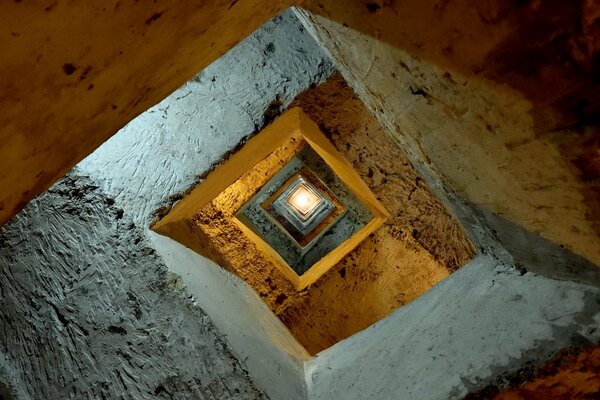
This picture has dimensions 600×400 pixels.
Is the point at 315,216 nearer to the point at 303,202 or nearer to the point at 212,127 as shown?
the point at 303,202

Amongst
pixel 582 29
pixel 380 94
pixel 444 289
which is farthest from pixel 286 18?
pixel 582 29

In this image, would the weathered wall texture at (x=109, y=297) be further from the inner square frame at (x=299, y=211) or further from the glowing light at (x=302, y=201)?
the glowing light at (x=302, y=201)

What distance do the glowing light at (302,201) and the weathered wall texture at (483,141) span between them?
458 cm

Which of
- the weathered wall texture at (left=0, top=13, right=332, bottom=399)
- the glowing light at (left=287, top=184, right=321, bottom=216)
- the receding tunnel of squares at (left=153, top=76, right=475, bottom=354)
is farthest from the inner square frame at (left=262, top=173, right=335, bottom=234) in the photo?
the weathered wall texture at (left=0, top=13, right=332, bottom=399)

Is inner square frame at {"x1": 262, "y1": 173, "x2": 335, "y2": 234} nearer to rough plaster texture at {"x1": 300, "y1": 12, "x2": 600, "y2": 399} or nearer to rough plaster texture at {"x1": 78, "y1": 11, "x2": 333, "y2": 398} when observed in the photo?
rough plaster texture at {"x1": 78, "y1": 11, "x2": 333, "y2": 398}

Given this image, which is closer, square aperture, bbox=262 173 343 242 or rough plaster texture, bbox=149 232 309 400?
rough plaster texture, bbox=149 232 309 400

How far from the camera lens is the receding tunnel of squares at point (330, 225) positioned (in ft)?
7.98

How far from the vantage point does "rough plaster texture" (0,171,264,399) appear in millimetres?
1488

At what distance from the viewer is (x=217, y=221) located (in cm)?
363

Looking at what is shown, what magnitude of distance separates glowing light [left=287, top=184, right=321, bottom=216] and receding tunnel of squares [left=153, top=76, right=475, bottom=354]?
1.12 meters

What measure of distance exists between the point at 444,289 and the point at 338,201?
289 centimetres

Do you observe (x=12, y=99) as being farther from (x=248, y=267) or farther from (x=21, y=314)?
(x=248, y=267)

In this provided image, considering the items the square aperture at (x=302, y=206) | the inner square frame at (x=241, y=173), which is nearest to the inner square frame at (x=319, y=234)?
the square aperture at (x=302, y=206)

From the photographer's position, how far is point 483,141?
4.01 feet
